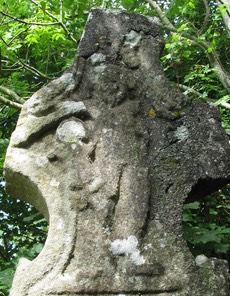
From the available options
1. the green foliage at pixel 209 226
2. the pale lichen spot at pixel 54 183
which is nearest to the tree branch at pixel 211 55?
the green foliage at pixel 209 226

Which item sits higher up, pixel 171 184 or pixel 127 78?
pixel 127 78

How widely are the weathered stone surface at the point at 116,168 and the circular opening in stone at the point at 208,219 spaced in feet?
0.08

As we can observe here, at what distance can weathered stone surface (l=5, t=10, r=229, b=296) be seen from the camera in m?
1.92

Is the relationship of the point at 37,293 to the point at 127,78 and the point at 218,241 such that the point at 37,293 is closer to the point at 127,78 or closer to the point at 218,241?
→ the point at 127,78

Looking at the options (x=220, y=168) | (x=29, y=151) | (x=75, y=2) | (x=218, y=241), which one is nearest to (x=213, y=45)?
(x=75, y=2)

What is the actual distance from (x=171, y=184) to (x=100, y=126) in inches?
21.1

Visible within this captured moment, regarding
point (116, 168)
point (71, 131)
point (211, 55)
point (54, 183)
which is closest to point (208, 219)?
point (211, 55)

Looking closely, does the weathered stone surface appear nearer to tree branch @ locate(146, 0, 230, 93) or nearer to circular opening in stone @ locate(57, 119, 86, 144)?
circular opening in stone @ locate(57, 119, 86, 144)

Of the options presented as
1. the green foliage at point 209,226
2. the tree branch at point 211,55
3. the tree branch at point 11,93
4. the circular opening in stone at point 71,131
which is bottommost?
the green foliage at point 209,226

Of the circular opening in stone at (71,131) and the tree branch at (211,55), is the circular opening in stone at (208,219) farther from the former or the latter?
the tree branch at (211,55)

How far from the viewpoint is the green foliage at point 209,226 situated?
3.33 m

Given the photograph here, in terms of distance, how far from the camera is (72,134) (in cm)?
233

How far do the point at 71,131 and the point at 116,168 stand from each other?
34cm

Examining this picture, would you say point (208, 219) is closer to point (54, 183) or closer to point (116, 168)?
point (116, 168)
